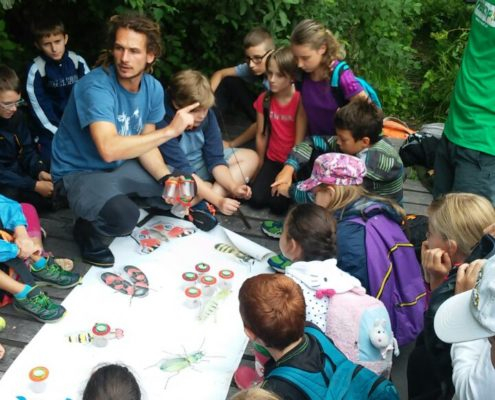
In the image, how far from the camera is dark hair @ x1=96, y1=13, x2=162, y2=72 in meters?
3.29

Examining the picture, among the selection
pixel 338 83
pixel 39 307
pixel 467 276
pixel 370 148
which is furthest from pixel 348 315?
pixel 338 83

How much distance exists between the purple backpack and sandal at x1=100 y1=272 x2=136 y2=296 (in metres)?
1.15

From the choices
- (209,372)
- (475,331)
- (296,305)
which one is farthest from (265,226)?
(475,331)

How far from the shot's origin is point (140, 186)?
3.57 meters

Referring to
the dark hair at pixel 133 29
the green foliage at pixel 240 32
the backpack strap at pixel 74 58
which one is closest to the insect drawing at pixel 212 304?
the dark hair at pixel 133 29

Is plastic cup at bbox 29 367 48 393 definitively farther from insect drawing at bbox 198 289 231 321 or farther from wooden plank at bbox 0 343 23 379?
insect drawing at bbox 198 289 231 321

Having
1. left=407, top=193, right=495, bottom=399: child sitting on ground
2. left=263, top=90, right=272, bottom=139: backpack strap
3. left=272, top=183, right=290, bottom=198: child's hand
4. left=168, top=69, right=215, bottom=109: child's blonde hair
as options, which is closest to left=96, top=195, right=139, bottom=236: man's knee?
left=168, top=69, right=215, bottom=109: child's blonde hair

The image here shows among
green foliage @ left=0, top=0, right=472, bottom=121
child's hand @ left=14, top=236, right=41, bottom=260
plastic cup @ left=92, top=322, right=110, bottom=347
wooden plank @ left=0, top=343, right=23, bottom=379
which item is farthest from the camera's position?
green foliage @ left=0, top=0, right=472, bottom=121

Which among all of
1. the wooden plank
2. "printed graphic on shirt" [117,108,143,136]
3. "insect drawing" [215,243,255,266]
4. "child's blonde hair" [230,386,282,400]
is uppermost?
"printed graphic on shirt" [117,108,143,136]

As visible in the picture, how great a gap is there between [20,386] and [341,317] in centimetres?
133

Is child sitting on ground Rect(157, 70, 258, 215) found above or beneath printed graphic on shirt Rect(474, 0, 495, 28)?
beneath

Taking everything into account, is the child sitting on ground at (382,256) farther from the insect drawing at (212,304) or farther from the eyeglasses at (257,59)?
the eyeglasses at (257,59)

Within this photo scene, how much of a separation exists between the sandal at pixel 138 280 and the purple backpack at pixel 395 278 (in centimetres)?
109

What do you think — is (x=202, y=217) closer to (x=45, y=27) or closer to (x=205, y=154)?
(x=205, y=154)
